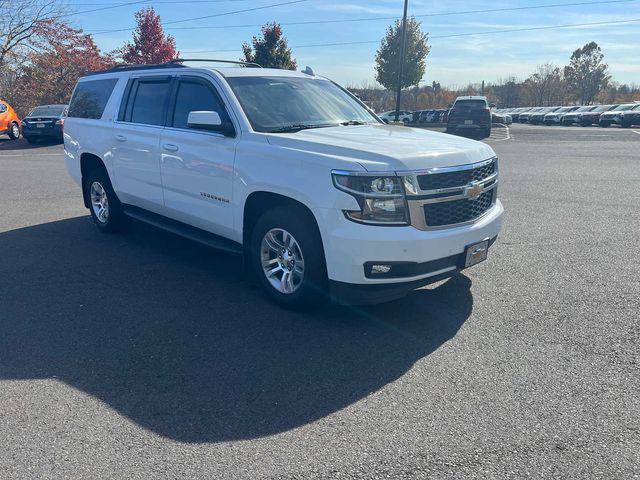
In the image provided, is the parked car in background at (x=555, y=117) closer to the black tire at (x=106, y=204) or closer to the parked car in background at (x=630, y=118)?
the parked car in background at (x=630, y=118)

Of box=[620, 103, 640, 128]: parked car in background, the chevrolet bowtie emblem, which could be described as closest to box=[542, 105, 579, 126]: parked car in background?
box=[620, 103, 640, 128]: parked car in background

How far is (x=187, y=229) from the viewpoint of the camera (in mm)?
6230

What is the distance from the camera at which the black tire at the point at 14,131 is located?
24.6m

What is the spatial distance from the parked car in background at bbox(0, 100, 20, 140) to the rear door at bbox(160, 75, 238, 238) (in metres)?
21.0

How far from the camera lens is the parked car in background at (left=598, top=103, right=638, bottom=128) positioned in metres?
41.8

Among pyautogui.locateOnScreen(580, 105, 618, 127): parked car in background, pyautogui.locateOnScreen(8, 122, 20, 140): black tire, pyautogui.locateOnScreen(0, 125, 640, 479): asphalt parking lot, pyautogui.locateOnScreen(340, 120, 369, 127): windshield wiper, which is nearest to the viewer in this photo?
pyautogui.locateOnScreen(0, 125, 640, 479): asphalt parking lot

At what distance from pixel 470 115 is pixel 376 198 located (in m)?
22.4

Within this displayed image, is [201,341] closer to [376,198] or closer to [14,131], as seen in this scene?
[376,198]

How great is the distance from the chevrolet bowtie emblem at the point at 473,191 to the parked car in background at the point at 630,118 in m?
41.6

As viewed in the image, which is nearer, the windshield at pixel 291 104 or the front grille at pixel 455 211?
the front grille at pixel 455 211

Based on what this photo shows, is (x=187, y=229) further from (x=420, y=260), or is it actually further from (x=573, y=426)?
(x=573, y=426)

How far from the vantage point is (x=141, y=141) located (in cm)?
655

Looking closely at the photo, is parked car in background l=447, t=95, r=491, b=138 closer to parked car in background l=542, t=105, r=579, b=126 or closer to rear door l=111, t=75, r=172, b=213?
rear door l=111, t=75, r=172, b=213

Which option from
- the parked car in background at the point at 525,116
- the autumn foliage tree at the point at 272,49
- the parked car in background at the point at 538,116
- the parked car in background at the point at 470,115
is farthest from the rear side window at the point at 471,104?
the parked car in background at the point at 525,116
